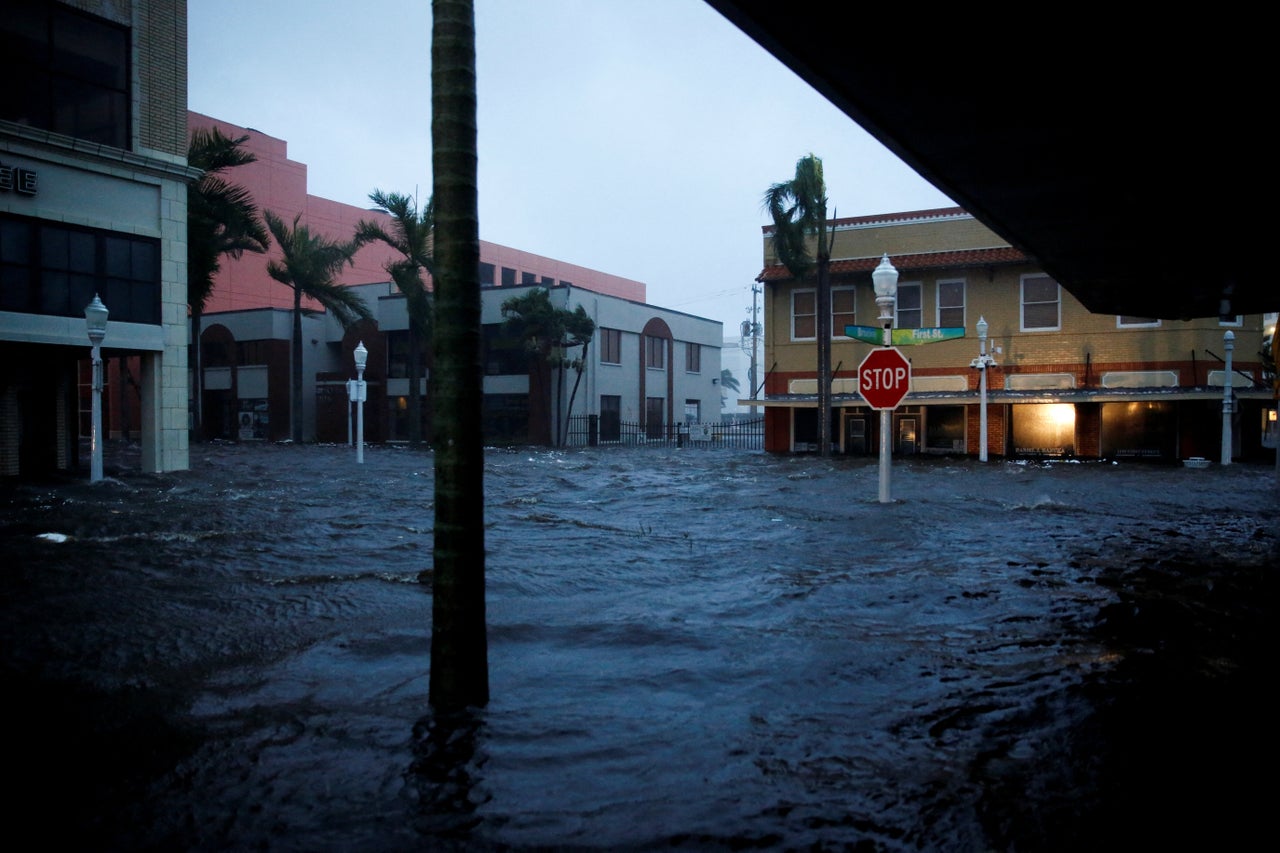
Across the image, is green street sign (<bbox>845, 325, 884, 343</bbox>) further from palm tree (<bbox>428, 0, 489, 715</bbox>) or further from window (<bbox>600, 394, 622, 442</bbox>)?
window (<bbox>600, 394, 622, 442</bbox>)

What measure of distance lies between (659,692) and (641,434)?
4348cm

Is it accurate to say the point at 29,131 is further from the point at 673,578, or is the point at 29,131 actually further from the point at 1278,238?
the point at 1278,238

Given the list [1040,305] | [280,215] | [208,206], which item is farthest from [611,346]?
[280,215]

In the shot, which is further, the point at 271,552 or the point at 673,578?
the point at 271,552

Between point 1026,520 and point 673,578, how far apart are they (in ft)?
21.9

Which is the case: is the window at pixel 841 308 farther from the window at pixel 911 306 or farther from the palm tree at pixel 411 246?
the palm tree at pixel 411 246

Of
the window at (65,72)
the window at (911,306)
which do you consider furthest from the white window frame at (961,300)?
the window at (65,72)

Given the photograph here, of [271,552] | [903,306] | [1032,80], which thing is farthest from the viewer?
[903,306]

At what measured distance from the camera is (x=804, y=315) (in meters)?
33.1

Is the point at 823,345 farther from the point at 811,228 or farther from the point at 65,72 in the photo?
the point at 65,72

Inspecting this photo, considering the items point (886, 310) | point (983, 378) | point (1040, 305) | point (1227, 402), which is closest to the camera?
point (886, 310)

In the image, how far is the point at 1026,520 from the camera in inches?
503

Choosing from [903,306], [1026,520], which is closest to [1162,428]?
[903,306]

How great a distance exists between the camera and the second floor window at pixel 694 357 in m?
54.3
